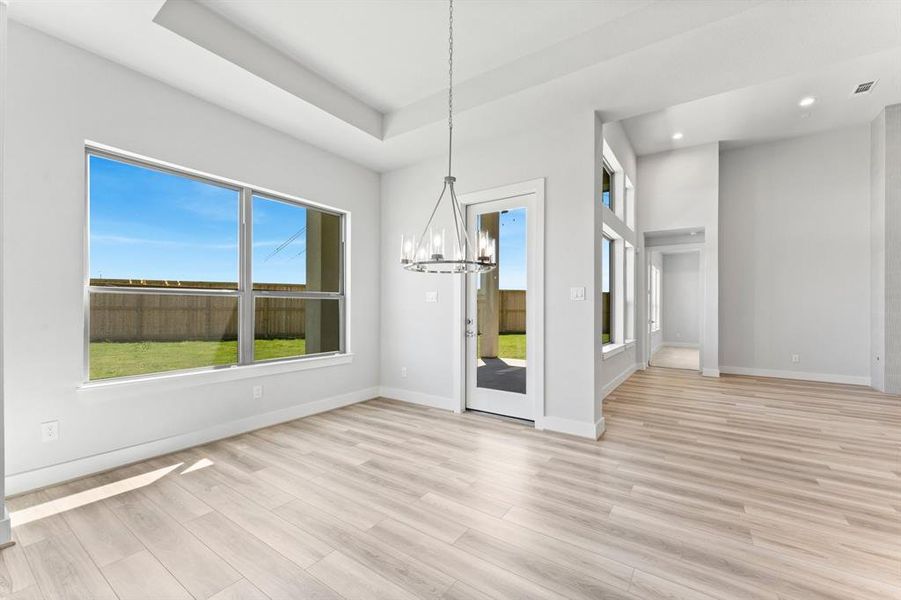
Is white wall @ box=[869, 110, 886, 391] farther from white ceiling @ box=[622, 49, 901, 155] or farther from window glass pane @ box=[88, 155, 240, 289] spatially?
window glass pane @ box=[88, 155, 240, 289]

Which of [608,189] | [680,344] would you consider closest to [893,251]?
[608,189]

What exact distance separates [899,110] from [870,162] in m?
0.82

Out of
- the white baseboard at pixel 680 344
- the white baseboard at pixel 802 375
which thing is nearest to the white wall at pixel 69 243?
the white baseboard at pixel 802 375

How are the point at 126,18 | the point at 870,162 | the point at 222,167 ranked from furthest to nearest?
the point at 870,162 → the point at 222,167 → the point at 126,18

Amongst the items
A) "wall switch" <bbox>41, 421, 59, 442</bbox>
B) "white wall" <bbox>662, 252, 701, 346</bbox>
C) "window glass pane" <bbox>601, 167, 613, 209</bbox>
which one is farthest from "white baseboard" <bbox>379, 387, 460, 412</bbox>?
"white wall" <bbox>662, 252, 701, 346</bbox>

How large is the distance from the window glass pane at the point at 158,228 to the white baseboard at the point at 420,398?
2304 millimetres

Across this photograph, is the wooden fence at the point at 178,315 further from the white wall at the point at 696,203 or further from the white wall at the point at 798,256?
the white wall at the point at 798,256

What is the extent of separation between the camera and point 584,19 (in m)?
2.84

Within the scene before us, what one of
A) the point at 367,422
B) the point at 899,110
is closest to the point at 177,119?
the point at 367,422

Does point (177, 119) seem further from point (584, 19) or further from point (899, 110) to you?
point (899, 110)

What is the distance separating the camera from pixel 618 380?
587 centimetres

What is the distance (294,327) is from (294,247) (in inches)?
35.0

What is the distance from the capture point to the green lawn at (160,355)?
2.94 meters

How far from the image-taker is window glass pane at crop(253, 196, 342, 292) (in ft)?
13.1
